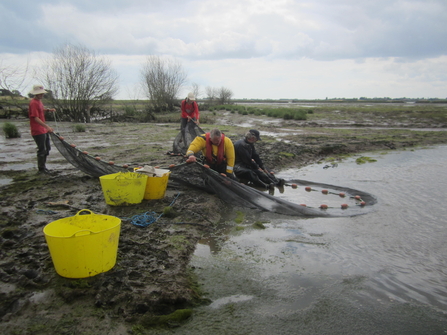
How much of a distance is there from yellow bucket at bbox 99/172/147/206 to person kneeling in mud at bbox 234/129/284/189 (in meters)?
2.90

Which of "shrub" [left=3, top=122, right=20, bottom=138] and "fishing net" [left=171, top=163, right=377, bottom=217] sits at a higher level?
"shrub" [left=3, top=122, right=20, bottom=138]

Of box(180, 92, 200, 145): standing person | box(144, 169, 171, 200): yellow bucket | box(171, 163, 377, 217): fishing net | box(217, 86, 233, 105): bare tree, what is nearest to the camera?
box(144, 169, 171, 200): yellow bucket

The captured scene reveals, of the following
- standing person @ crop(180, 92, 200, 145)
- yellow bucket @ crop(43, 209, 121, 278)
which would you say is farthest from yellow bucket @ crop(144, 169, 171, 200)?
standing person @ crop(180, 92, 200, 145)

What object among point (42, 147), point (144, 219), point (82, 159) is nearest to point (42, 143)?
point (42, 147)

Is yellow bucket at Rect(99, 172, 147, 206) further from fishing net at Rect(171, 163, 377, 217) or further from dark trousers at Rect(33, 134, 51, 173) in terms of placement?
dark trousers at Rect(33, 134, 51, 173)

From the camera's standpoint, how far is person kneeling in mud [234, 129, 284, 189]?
7707 mm

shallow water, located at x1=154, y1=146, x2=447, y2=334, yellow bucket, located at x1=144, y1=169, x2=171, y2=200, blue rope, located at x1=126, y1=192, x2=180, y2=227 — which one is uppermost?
yellow bucket, located at x1=144, y1=169, x2=171, y2=200

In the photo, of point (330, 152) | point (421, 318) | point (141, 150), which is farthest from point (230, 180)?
point (330, 152)

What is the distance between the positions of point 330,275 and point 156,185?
11.0 feet

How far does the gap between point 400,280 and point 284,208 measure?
2.36 metres

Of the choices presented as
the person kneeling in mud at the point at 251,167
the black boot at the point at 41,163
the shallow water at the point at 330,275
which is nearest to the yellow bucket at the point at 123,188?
the shallow water at the point at 330,275

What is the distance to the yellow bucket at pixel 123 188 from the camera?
534 cm

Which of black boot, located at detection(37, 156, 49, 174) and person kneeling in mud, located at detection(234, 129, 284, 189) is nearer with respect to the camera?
black boot, located at detection(37, 156, 49, 174)

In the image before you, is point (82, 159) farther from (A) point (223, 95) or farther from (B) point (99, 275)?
(A) point (223, 95)
